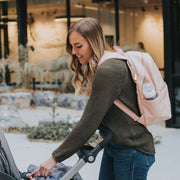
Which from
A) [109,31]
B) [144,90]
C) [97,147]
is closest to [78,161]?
[97,147]

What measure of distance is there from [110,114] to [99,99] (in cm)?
14

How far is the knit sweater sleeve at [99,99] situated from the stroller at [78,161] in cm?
8

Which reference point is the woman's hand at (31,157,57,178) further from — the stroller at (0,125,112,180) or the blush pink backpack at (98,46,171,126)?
the blush pink backpack at (98,46,171,126)

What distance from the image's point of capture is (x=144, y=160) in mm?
2479

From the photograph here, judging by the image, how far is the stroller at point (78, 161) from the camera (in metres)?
2.44

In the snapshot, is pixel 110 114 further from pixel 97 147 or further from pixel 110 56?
pixel 110 56

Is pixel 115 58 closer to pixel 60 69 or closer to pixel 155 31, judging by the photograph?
Result: pixel 60 69

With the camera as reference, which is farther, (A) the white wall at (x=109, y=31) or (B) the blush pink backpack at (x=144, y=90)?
(A) the white wall at (x=109, y=31)

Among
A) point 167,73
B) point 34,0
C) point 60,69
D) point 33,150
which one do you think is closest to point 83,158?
point 33,150

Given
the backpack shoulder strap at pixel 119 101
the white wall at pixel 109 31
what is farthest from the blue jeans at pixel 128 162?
the white wall at pixel 109 31

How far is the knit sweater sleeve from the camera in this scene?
2338 millimetres

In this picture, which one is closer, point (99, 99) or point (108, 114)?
point (99, 99)

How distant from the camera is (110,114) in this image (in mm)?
2443

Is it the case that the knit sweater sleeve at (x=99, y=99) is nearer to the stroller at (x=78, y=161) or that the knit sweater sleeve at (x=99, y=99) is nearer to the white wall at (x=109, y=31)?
the stroller at (x=78, y=161)
